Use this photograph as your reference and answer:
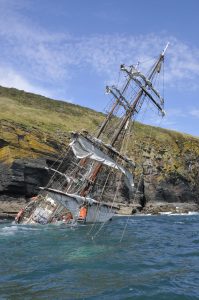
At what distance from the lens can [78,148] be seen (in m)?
47.8

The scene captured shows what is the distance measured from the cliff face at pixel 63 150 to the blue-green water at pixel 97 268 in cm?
2184

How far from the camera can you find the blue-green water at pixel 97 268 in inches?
642

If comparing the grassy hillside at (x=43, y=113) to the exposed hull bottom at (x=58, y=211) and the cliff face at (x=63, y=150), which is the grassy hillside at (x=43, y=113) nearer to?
the cliff face at (x=63, y=150)

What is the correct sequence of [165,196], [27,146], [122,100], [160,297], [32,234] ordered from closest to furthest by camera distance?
[160,297] < [32,234] < [122,100] < [27,146] < [165,196]

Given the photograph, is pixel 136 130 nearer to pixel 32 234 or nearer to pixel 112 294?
pixel 32 234

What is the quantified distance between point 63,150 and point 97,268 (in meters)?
55.4

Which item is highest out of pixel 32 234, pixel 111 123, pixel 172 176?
pixel 111 123

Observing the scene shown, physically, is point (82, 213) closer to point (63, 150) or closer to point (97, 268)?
point (97, 268)

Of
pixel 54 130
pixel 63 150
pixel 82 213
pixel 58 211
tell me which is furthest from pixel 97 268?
pixel 54 130

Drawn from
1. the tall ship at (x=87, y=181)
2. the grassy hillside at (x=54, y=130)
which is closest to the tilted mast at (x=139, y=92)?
the tall ship at (x=87, y=181)

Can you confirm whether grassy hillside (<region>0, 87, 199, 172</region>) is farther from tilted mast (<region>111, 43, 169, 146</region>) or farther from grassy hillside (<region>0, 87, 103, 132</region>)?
tilted mast (<region>111, 43, 169, 146</region>)

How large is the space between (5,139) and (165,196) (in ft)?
133

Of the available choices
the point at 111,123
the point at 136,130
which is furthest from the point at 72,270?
the point at 136,130

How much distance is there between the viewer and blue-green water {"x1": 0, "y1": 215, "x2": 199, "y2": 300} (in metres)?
16.3
